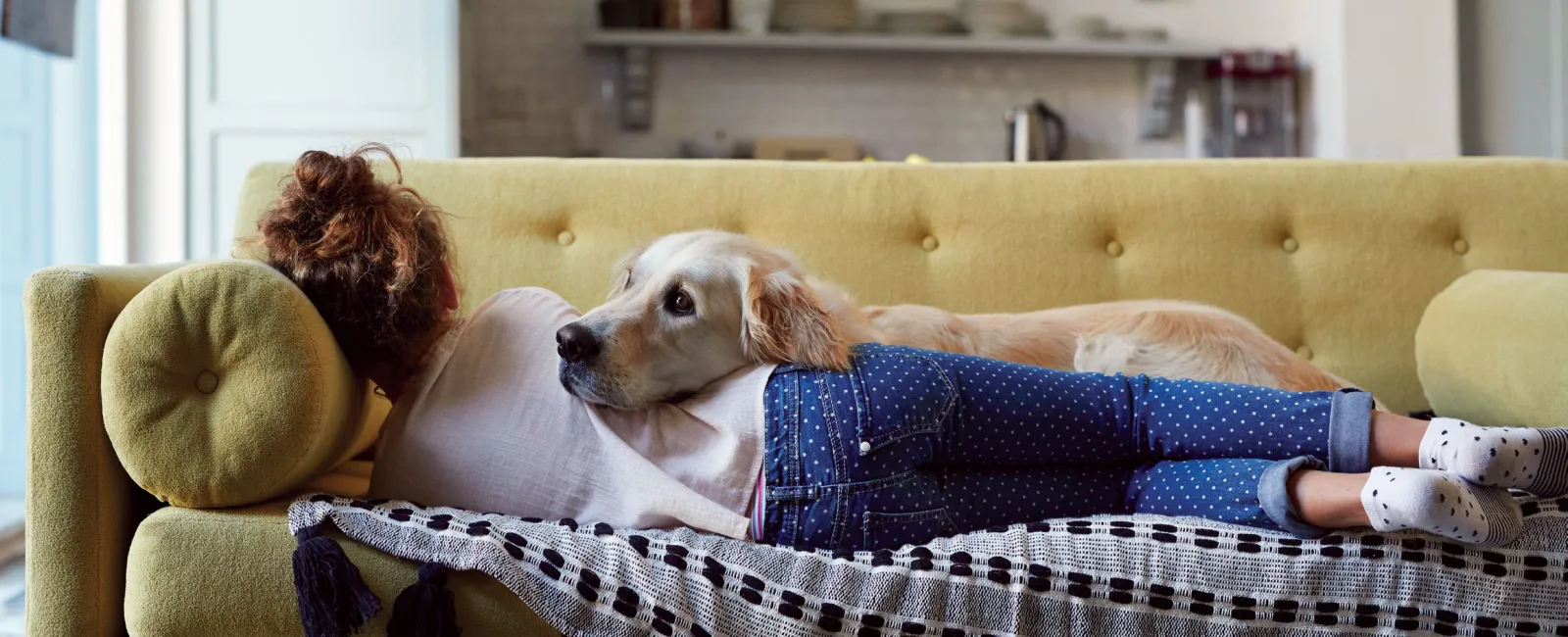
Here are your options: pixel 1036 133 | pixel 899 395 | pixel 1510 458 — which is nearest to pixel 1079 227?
pixel 899 395

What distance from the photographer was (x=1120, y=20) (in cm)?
541

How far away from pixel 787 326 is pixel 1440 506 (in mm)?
781

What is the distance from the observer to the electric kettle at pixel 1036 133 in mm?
5156

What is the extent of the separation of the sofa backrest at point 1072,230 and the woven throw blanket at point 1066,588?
0.96 meters

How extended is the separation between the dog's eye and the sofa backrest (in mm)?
661

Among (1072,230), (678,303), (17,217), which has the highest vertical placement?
(17,217)

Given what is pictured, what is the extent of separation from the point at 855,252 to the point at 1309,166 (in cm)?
95

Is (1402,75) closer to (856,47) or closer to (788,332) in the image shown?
(856,47)

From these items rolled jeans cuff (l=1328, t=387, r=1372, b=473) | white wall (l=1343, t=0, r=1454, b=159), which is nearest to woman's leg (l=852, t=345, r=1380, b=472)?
rolled jeans cuff (l=1328, t=387, r=1372, b=473)

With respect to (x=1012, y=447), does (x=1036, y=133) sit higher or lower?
higher

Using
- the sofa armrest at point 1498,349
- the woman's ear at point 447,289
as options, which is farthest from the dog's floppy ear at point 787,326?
the sofa armrest at point 1498,349

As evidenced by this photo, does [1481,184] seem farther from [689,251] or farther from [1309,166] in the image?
[689,251]

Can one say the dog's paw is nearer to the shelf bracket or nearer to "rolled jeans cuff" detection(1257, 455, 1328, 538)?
"rolled jeans cuff" detection(1257, 455, 1328, 538)

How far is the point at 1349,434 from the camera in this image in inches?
53.7
